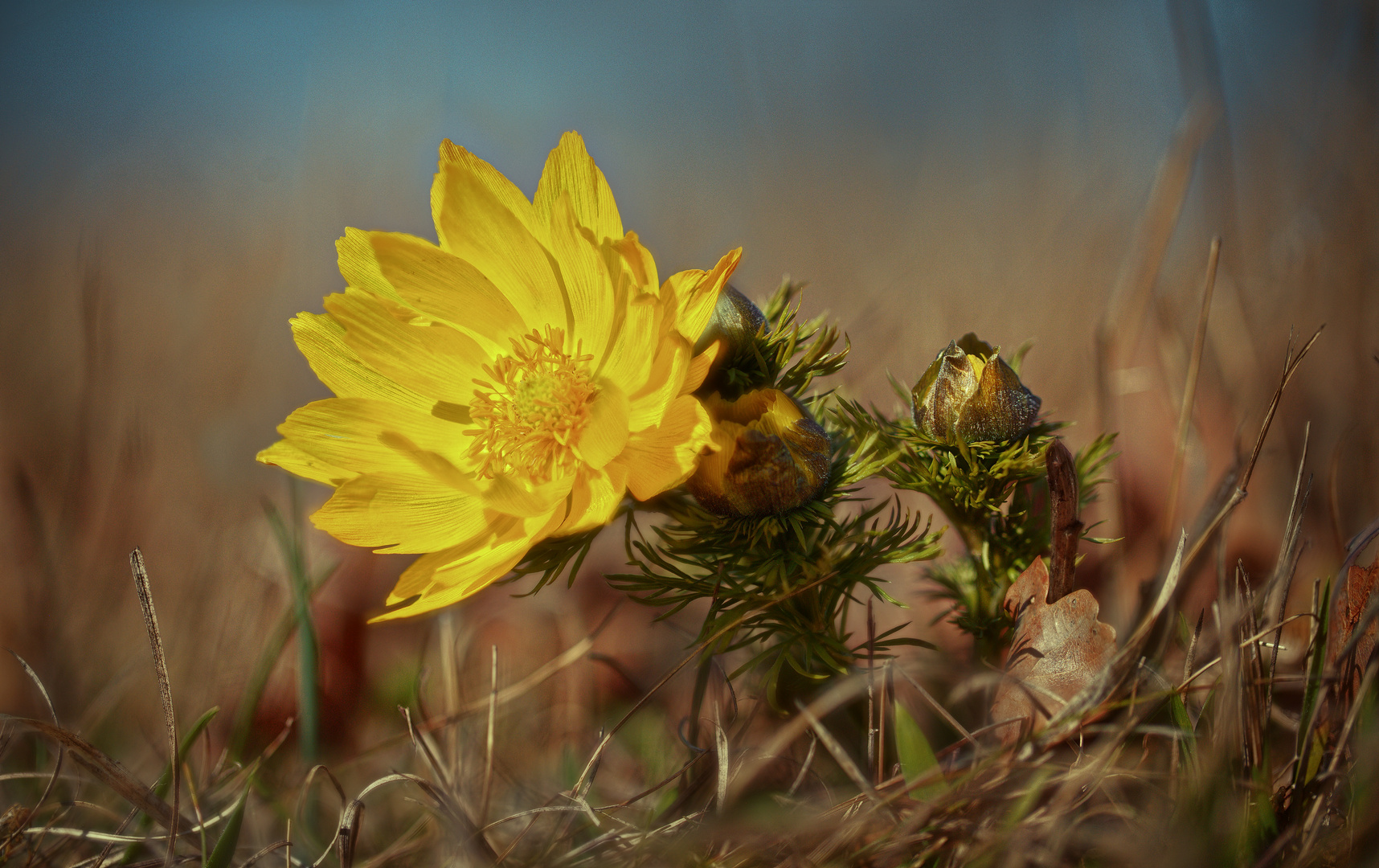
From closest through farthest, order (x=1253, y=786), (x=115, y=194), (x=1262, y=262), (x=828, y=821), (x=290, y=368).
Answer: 1. (x=1253, y=786)
2. (x=828, y=821)
3. (x=1262, y=262)
4. (x=290, y=368)
5. (x=115, y=194)

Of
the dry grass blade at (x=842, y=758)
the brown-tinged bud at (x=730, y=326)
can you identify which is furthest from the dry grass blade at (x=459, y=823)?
the brown-tinged bud at (x=730, y=326)

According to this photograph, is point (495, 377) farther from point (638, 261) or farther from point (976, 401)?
point (976, 401)

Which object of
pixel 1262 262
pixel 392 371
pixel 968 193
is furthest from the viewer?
pixel 968 193

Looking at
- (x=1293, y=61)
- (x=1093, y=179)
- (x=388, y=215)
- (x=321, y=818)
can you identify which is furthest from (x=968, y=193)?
(x=321, y=818)

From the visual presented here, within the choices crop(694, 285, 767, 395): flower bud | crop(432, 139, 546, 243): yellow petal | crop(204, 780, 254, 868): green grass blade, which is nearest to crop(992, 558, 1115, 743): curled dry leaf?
crop(694, 285, 767, 395): flower bud

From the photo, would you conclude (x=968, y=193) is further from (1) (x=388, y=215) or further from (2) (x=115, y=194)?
(2) (x=115, y=194)

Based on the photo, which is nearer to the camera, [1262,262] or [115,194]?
[1262,262]

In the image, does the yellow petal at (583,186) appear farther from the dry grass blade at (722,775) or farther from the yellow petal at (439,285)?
the dry grass blade at (722,775)
